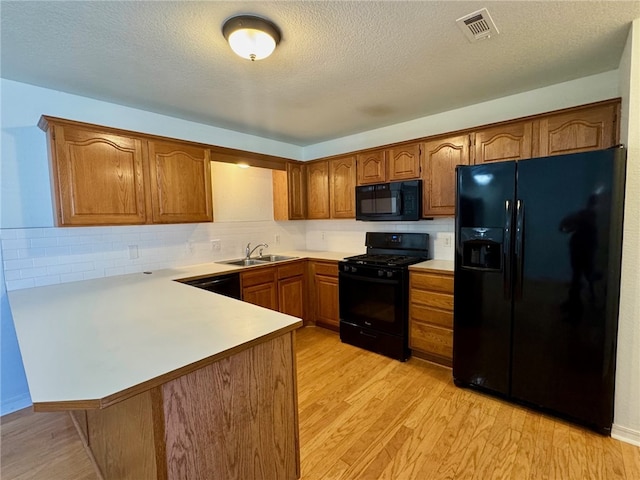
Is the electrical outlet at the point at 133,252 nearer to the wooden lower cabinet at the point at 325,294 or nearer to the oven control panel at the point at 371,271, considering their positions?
the wooden lower cabinet at the point at 325,294

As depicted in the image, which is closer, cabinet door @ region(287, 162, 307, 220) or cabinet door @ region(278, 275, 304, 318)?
cabinet door @ region(278, 275, 304, 318)

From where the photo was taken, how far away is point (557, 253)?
6.20 feet

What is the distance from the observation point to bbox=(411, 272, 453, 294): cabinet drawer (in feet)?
8.30

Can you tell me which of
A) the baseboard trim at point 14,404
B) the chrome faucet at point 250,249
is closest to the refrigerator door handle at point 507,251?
the chrome faucet at point 250,249

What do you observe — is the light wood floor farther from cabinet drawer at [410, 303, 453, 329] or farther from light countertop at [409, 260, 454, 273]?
light countertop at [409, 260, 454, 273]

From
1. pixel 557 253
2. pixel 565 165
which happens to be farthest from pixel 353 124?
pixel 557 253

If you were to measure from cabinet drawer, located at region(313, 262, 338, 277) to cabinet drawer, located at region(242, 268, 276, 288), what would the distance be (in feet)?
1.81

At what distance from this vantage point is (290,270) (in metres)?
3.43

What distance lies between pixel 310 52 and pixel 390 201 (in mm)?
1645

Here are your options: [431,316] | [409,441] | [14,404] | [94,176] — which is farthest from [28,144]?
[431,316]

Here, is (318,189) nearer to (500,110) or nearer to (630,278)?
(500,110)

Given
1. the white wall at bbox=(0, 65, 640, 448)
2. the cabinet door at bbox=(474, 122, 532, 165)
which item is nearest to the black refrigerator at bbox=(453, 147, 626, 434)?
the white wall at bbox=(0, 65, 640, 448)

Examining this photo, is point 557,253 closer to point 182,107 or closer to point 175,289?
point 175,289

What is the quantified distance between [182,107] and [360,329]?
2.75 meters
